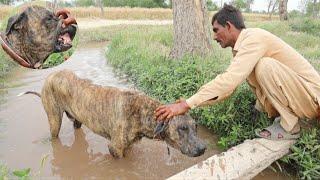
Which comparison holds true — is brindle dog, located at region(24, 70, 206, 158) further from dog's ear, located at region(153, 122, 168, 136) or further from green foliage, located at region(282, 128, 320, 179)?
green foliage, located at region(282, 128, 320, 179)

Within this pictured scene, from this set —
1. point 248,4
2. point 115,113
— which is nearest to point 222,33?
point 115,113

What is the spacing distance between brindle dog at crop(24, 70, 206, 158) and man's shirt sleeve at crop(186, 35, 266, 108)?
1.52 ft

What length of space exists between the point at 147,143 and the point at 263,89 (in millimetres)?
2025

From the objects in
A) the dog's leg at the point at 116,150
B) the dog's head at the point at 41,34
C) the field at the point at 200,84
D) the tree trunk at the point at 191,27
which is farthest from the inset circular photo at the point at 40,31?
the tree trunk at the point at 191,27

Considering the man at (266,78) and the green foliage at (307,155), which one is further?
the green foliage at (307,155)

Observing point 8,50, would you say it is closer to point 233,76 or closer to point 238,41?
point 233,76

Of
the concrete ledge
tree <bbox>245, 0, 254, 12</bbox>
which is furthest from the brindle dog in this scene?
tree <bbox>245, 0, 254, 12</bbox>

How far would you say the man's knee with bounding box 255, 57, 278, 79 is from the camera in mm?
4316

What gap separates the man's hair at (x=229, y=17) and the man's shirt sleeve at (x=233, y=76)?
0.28 m

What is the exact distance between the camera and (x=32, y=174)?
5012 mm

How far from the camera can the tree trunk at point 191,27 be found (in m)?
8.07

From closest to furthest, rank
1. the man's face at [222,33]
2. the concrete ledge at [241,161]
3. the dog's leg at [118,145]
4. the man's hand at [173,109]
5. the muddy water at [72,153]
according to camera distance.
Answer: the concrete ledge at [241,161] → the man's hand at [173,109] → the man's face at [222,33] → the dog's leg at [118,145] → the muddy water at [72,153]

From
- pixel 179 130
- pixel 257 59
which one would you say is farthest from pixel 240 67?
pixel 179 130

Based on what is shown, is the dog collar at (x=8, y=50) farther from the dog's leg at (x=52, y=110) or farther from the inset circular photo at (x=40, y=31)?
the dog's leg at (x=52, y=110)
